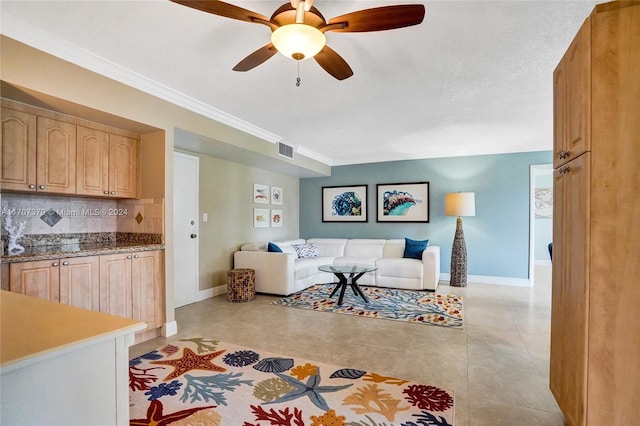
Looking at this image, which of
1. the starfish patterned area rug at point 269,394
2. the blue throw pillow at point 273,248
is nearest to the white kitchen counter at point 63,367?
the starfish patterned area rug at point 269,394

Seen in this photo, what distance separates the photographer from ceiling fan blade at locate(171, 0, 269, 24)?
1.59 metres

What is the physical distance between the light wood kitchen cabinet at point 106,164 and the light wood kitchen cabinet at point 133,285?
70cm

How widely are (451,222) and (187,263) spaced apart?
4591mm

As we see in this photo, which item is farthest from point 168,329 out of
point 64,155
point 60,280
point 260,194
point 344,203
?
point 344,203

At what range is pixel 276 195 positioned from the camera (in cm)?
645

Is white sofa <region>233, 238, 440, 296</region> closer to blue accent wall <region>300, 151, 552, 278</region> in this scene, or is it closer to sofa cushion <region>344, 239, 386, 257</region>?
sofa cushion <region>344, 239, 386, 257</region>

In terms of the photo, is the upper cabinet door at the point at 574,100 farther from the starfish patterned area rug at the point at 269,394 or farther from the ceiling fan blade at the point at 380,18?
the starfish patterned area rug at the point at 269,394

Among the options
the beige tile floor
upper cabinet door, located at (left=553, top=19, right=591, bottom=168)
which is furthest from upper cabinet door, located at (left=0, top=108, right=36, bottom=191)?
upper cabinet door, located at (left=553, top=19, right=591, bottom=168)

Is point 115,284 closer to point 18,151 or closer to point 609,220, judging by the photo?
point 18,151

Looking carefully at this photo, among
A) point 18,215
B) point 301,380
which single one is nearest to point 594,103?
point 301,380

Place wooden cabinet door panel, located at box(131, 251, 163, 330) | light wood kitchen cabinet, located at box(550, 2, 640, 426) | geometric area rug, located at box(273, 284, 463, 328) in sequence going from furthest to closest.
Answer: geometric area rug, located at box(273, 284, 463, 328) → wooden cabinet door panel, located at box(131, 251, 163, 330) → light wood kitchen cabinet, located at box(550, 2, 640, 426)

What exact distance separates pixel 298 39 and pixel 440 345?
2744 millimetres

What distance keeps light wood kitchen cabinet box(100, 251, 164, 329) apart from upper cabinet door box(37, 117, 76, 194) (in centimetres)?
73

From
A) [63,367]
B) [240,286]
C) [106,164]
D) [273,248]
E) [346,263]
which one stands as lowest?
[240,286]
